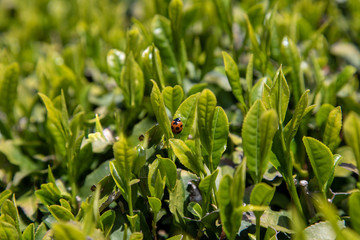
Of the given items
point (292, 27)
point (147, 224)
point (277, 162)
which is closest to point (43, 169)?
point (147, 224)

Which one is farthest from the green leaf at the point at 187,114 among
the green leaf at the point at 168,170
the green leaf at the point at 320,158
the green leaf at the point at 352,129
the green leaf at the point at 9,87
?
the green leaf at the point at 9,87

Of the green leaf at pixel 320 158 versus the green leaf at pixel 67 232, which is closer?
the green leaf at pixel 67 232

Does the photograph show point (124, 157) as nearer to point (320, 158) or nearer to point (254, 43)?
point (320, 158)

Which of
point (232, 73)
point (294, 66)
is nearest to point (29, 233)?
point (232, 73)

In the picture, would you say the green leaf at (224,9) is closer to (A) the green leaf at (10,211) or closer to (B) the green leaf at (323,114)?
(B) the green leaf at (323,114)

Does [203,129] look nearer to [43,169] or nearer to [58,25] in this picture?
[43,169]

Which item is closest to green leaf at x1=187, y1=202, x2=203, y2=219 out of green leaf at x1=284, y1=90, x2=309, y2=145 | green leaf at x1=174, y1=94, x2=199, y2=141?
green leaf at x1=174, y1=94, x2=199, y2=141
